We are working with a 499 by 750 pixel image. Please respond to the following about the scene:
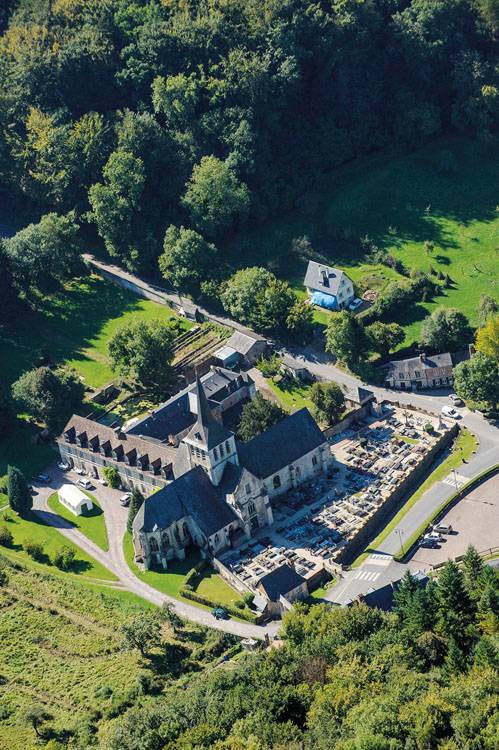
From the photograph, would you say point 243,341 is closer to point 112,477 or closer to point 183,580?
point 112,477

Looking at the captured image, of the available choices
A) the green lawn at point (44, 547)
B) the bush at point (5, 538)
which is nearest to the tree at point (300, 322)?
the green lawn at point (44, 547)

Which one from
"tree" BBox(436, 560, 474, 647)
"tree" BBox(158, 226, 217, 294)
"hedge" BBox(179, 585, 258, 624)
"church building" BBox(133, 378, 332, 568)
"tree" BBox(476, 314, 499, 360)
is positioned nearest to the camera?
"tree" BBox(436, 560, 474, 647)

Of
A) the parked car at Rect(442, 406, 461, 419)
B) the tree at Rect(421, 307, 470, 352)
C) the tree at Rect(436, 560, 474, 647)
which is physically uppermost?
the tree at Rect(436, 560, 474, 647)

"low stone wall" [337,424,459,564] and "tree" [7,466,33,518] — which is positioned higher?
"tree" [7,466,33,518]

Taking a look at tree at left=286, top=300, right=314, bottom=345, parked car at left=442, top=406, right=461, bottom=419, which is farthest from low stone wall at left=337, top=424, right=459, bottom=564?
tree at left=286, top=300, right=314, bottom=345

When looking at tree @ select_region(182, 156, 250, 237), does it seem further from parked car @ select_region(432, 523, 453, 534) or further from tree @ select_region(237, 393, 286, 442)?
parked car @ select_region(432, 523, 453, 534)

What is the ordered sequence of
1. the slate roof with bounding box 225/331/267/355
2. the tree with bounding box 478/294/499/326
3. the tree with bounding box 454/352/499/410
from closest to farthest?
the tree with bounding box 454/352/499/410 → the tree with bounding box 478/294/499/326 → the slate roof with bounding box 225/331/267/355

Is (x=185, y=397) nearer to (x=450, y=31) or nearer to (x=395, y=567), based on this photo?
(x=395, y=567)
